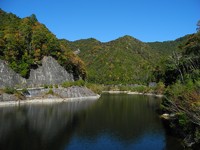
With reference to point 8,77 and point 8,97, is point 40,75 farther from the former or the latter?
point 8,97

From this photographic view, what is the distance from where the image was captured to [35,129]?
46.5 meters

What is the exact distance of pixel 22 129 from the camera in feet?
149

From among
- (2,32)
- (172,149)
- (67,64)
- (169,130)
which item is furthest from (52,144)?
(67,64)

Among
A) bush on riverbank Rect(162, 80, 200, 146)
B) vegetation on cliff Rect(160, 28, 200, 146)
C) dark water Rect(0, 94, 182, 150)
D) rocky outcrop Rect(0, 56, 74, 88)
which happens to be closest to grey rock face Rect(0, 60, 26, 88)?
rocky outcrop Rect(0, 56, 74, 88)

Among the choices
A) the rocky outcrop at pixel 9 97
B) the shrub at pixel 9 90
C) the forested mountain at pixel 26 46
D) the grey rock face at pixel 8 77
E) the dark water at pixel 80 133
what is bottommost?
the dark water at pixel 80 133

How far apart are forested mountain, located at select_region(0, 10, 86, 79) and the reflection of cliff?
40.9 meters

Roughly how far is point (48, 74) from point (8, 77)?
21.9m

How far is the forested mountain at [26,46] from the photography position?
98.9 metres

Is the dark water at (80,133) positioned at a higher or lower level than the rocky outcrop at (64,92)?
lower

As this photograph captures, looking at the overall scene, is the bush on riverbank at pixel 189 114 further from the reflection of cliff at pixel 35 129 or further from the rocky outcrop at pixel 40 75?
the rocky outcrop at pixel 40 75

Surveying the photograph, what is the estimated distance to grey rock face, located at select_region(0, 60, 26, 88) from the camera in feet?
280

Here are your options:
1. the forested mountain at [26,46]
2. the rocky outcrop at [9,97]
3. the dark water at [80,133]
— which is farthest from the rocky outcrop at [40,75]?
the dark water at [80,133]

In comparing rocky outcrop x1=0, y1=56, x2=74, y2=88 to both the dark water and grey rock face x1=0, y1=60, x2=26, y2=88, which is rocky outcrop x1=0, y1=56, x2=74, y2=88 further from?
the dark water

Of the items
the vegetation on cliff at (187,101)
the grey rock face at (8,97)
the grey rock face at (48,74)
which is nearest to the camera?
the vegetation on cliff at (187,101)
